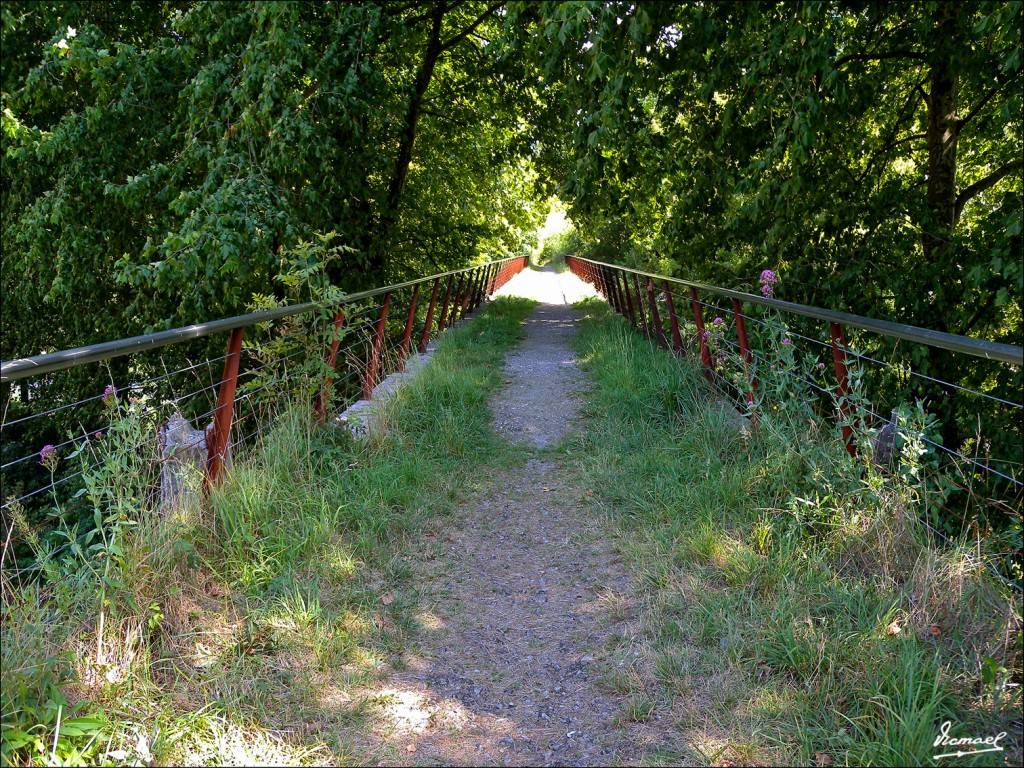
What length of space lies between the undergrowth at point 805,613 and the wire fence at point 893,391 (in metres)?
0.17

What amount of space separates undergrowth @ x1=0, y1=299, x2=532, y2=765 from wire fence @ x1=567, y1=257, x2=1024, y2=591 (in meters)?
2.33

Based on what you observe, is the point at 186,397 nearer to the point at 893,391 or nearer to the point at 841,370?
the point at 841,370

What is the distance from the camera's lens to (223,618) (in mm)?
3121

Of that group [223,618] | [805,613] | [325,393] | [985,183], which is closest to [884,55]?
[985,183]

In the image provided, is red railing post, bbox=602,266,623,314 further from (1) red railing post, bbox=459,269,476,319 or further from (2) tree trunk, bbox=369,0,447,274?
(2) tree trunk, bbox=369,0,447,274

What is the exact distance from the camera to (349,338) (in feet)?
27.6

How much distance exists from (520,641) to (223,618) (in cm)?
126

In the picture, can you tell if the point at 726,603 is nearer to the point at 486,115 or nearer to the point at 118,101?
the point at 118,101

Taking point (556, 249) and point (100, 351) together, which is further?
point (556, 249)

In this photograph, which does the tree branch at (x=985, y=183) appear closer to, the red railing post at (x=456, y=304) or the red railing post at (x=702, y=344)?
the red railing post at (x=702, y=344)

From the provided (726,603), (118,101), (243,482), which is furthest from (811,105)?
(118,101)

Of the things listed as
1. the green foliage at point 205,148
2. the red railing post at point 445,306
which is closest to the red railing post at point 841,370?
the green foliage at point 205,148

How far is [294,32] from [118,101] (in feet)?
8.90

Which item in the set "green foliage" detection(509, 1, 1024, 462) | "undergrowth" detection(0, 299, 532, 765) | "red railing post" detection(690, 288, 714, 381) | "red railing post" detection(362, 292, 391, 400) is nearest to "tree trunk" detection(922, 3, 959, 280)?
"green foliage" detection(509, 1, 1024, 462)
